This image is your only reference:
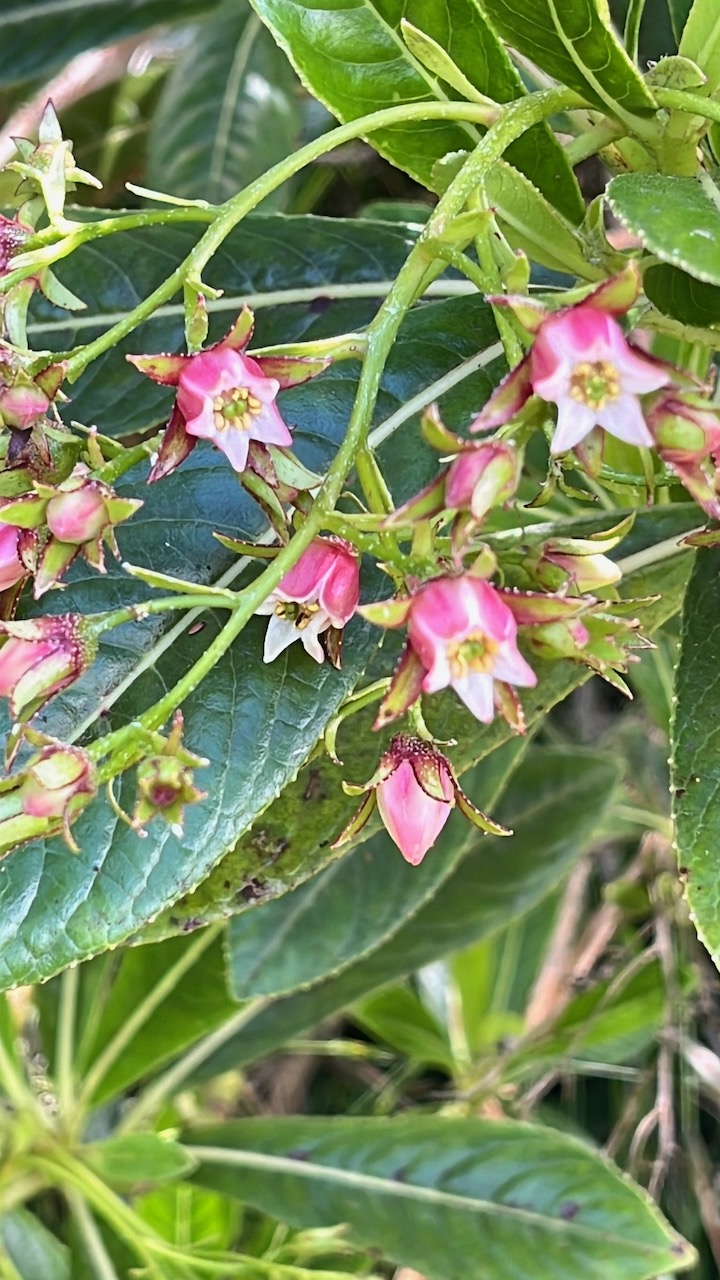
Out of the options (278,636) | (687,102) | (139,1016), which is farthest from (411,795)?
(139,1016)

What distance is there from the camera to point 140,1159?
3.24 ft

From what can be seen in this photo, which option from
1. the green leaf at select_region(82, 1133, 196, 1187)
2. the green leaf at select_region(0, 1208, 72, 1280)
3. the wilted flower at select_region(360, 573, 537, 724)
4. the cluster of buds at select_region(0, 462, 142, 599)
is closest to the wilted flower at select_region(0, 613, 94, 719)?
the cluster of buds at select_region(0, 462, 142, 599)

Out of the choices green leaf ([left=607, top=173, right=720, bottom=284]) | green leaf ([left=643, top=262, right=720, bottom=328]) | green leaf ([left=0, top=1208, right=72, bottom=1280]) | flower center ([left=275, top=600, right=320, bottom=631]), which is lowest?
green leaf ([left=0, top=1208, right=72, bottom=1280])

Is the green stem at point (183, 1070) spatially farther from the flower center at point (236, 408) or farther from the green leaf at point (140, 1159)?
the flower center at point (236, 408)

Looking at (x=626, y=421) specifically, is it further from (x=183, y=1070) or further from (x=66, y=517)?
(x=183, y=1070)

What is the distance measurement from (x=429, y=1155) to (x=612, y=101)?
2.99ft

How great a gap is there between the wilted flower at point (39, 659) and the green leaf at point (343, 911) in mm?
495

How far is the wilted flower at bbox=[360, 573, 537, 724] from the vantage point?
399 millimetres

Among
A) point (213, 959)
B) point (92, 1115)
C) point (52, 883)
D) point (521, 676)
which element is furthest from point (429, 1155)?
point (521, 676)

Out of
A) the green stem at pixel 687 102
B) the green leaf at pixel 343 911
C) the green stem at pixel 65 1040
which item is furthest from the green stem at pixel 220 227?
the green stem at pixel 65 1040

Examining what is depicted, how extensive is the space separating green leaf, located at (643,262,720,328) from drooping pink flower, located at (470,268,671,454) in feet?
0.67

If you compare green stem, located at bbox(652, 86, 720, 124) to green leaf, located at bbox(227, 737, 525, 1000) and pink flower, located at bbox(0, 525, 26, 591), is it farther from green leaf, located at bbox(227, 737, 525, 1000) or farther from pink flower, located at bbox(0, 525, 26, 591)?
green leaf, located at bbox(227, 737, 525, 1000)

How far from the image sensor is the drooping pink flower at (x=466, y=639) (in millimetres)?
398

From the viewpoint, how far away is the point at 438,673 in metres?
0.40
